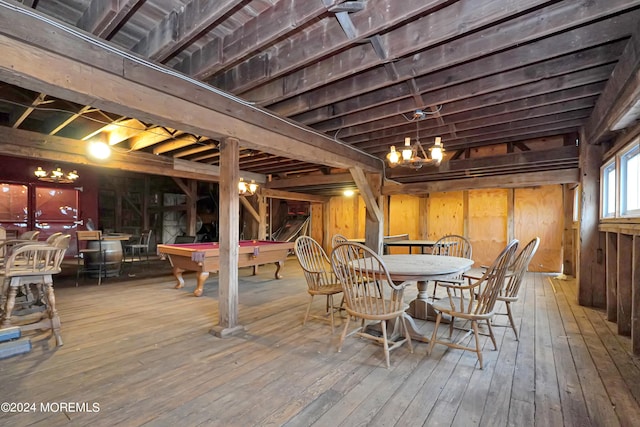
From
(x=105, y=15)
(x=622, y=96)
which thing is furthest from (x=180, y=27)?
(x=622, y=96)

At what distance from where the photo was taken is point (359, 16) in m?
2.07

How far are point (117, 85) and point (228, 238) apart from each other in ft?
5.21

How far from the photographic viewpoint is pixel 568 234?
6.54 m

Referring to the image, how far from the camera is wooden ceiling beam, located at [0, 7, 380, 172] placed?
72.1 inches

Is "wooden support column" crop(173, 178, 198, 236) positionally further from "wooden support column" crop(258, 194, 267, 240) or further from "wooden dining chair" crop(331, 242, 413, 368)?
"wooden dining chair" crop(331, 242, 413, 368)

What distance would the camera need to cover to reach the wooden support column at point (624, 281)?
312 cm

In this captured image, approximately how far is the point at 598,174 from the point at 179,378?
541 centimetres

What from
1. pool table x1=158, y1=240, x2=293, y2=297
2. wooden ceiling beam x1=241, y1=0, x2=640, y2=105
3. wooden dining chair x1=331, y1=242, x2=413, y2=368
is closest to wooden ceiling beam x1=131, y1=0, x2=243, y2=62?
wooden ceiling beam x1=241, y1=0, x2=640, y2=105

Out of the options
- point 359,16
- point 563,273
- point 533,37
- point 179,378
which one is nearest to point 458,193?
point 563,273

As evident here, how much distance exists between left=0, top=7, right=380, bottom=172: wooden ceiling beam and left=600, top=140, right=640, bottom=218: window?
375cm

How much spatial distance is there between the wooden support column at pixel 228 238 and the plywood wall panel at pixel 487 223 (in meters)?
6.81

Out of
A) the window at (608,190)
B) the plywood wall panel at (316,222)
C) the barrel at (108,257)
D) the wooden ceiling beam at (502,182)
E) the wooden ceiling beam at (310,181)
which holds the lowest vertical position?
the barrel at (108,257)

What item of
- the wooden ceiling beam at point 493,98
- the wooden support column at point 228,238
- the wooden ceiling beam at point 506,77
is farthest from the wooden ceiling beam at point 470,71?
the wooden support column at point 228,238

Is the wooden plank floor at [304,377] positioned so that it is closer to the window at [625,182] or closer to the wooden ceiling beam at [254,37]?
the window at [625,182]
